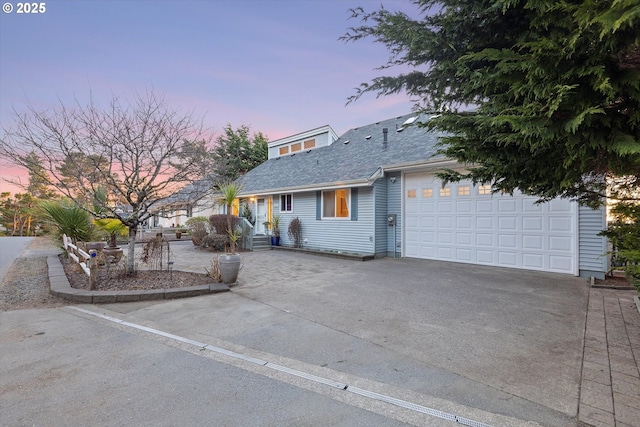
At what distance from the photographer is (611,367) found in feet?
10.2

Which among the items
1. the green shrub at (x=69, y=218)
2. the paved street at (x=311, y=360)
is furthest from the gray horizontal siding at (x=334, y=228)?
the green shrub at (x=69, y=218)

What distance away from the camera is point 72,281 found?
688 cm

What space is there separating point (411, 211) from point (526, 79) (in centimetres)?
831

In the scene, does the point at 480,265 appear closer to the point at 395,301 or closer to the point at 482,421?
the point at 395,301

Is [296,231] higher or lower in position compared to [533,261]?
higher

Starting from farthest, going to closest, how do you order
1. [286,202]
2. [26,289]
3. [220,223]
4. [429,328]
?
[286,202] < [220,223] < [26,289] < [429,328]

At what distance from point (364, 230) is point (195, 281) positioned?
21.0 feet

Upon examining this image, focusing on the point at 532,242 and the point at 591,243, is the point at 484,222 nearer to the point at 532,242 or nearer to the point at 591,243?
the point at 532,242

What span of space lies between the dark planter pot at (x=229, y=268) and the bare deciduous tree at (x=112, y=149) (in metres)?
2.21

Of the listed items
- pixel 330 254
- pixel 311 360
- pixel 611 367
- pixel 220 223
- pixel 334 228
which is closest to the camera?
pixel 611 367

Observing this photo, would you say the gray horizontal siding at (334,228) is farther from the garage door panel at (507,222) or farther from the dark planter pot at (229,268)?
the dark planter pot at (229,268)

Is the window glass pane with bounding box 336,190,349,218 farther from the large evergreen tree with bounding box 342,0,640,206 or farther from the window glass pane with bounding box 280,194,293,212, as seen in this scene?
the large evergreen tree with bounding box 342,0,640,206

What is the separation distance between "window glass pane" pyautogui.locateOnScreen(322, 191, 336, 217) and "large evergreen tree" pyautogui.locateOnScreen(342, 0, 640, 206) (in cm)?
880

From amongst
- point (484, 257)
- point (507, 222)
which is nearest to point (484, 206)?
point (507, 222)
